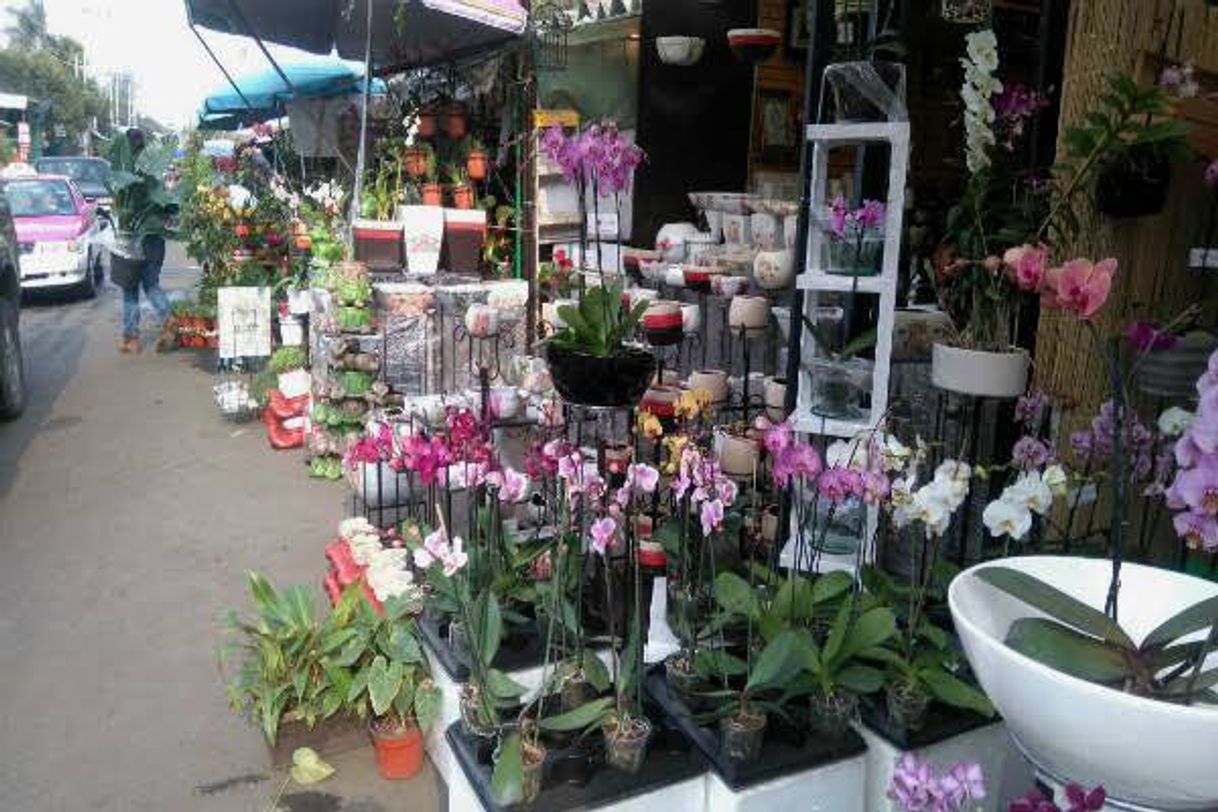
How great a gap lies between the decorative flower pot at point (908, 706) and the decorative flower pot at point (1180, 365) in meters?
1.34

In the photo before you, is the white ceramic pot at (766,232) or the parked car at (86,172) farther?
the parked car at (86,172)

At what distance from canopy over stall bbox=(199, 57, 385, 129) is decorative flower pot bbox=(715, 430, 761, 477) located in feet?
17.9

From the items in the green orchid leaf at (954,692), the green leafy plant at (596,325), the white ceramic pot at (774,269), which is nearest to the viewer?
the green orchid leaf at (954,692)

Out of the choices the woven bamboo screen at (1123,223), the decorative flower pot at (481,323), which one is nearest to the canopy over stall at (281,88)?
the decorative flower pot at (481,323)

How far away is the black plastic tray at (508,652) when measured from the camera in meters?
2.31

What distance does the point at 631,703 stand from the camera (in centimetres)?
199

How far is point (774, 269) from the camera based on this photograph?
426cm

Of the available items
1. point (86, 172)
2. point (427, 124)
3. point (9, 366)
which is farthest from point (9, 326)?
point (86, 172)

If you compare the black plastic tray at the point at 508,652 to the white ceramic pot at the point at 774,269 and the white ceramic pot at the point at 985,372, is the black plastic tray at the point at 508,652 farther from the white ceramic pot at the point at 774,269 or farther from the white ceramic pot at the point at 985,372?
the white ceramic pot at the point at 774,269

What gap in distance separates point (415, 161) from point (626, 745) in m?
5.08

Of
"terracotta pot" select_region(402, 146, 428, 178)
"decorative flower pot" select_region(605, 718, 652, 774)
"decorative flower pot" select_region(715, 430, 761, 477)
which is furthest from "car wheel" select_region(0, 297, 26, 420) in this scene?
"decorative flower pot" select_region(605, 718, 652, 774)

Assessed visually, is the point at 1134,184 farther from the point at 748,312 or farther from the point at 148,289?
the point at 148,289

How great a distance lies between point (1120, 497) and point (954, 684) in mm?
880

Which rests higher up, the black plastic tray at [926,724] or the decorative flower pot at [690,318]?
the decorative flower pot at [690,318]
